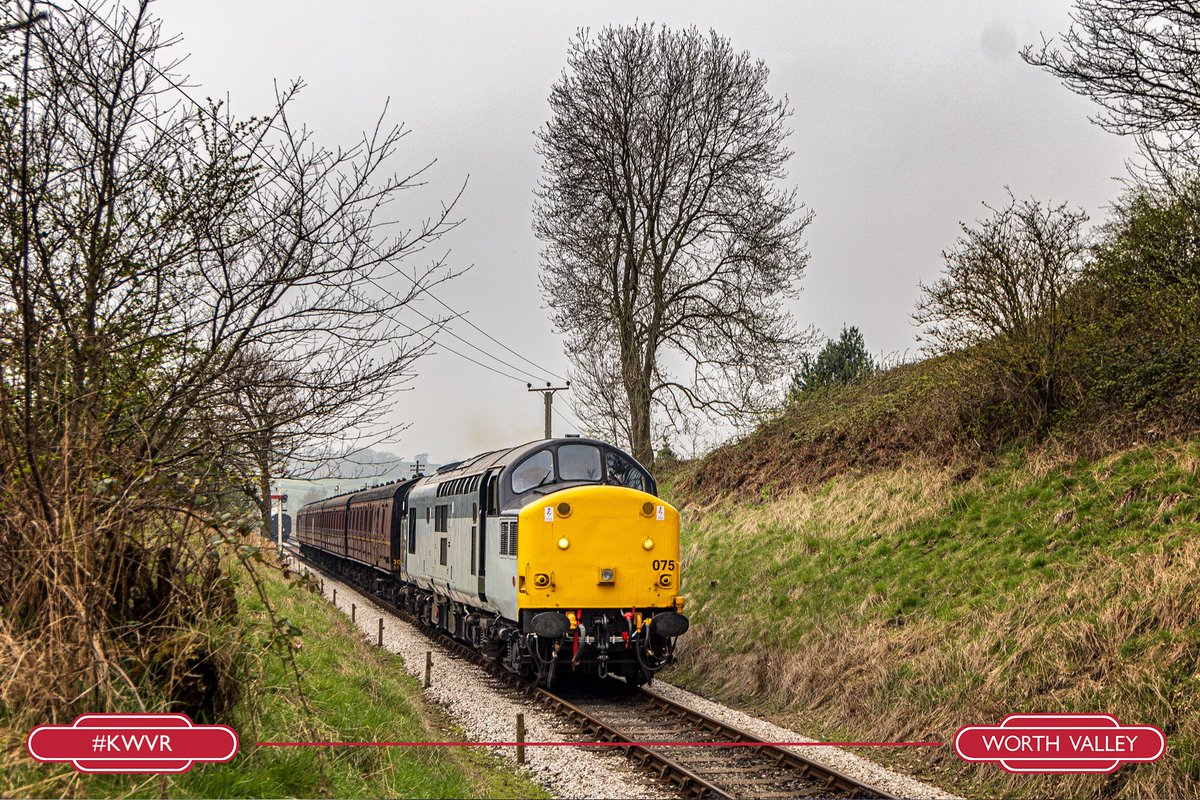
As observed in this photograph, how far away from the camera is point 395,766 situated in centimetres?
767

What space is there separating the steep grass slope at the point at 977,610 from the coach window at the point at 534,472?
4.04 metres

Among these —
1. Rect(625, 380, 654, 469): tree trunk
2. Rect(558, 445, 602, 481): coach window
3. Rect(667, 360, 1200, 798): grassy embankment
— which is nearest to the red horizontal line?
Rect(667, 360, 1200, 798): grassy embankment

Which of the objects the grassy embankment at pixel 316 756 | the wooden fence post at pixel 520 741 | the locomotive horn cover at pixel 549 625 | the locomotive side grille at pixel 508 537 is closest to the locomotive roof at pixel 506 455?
the locomotive side grille at pixel 508 537

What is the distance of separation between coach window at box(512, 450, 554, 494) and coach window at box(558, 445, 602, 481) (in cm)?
16

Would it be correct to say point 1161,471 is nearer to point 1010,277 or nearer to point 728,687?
point 1010,277

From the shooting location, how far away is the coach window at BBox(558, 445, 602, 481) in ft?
46.7

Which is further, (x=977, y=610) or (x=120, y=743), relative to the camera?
(x=977, y=610)

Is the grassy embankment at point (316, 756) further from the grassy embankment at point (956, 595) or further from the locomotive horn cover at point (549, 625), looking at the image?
the grassy embankment at point (956, 595)

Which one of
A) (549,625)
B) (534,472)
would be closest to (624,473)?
(534,472)

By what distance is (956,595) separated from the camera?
12.3 meters

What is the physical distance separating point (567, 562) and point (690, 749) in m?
3.29

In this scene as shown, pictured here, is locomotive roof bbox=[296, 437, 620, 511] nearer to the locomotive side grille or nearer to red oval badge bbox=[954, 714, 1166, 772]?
the locomotive side grille

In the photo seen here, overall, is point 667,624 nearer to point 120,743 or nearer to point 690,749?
point 690,749

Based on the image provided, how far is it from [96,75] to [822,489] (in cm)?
1525
